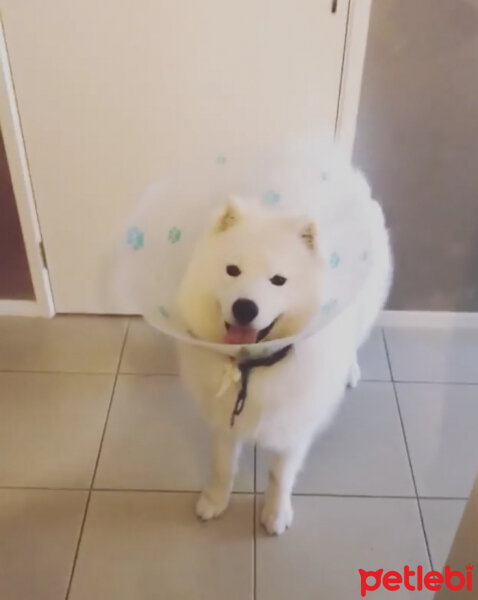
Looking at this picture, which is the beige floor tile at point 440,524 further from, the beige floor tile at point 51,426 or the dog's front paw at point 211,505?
the beige floor tile at point 51,426

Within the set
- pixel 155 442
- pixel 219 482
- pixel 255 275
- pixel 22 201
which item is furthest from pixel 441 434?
pixel 22 201

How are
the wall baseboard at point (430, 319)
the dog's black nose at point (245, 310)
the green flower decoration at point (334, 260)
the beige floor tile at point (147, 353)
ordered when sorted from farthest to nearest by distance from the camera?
the wall baseboard at point (430, 319) → the beige floor tile at point (147, 353) → the green flower decoration at point (334, 260) → the dog's black nose at point (245, 310)

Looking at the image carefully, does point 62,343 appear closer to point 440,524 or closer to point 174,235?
point 174,235

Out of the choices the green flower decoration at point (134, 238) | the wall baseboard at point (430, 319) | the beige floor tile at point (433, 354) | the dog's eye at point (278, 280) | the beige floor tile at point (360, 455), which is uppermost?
the dog's eye at point (278, 280)

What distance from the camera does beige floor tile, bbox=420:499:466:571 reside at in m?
1.48

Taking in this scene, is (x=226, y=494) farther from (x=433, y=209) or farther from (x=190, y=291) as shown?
(x=433, y=209)

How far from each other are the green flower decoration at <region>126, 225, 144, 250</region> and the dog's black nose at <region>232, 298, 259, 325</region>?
28 centimetres

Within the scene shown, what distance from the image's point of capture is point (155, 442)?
1693mm

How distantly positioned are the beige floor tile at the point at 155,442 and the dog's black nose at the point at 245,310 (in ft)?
2.23

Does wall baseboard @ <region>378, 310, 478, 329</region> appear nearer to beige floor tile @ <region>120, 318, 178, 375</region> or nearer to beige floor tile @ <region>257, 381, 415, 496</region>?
beige floor tile @ <region>257, 381, 415, 496</region>

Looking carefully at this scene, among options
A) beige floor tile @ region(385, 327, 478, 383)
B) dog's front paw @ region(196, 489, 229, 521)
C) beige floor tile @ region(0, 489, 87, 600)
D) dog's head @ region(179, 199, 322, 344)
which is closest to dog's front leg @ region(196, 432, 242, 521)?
dog's front paw @ region(196, 489, 229, 521)

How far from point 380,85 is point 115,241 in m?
0.81

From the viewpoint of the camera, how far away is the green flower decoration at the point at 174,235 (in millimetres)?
1297

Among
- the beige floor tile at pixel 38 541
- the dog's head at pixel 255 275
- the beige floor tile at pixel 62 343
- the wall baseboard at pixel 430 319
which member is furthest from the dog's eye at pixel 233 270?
the wall baseboard at pixel 430 319
